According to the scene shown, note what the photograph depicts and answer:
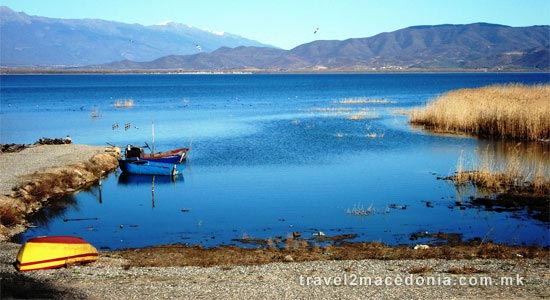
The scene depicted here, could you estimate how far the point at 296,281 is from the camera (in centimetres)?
1420

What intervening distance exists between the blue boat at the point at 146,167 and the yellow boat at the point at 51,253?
1679 cm

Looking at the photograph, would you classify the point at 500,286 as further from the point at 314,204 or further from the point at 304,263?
the point at 314,204

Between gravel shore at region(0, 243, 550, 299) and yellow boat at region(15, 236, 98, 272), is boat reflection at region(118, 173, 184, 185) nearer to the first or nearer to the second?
yellow boat at region(15, 236, 98, 272)

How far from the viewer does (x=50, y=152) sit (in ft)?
118

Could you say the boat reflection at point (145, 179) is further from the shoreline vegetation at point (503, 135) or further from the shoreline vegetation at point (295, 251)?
the shoreline vegetation at point (503, 135)

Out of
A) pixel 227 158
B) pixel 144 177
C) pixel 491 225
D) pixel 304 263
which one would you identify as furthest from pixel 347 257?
pixel 227 158

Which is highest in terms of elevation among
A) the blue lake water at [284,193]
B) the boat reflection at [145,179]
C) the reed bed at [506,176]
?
the reed bed at [506,176]

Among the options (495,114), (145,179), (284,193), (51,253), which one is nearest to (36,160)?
(145,179)

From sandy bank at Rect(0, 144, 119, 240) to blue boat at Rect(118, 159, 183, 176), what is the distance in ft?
4.60

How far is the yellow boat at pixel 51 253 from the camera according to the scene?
15.1 metres

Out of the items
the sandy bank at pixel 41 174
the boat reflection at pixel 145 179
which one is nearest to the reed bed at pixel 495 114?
the boat reflection at pixel 145 179

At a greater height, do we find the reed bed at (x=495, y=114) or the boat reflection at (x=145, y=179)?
the reed bed at (x=495, y=114)

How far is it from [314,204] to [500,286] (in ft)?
40.7

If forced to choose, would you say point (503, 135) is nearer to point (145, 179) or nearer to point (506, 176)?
point (506, 176)
